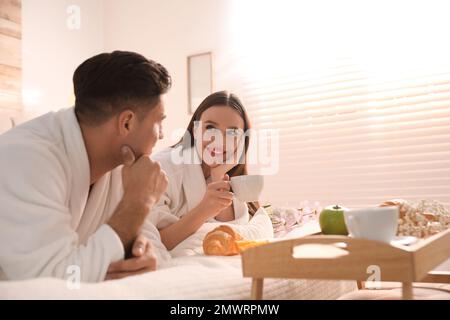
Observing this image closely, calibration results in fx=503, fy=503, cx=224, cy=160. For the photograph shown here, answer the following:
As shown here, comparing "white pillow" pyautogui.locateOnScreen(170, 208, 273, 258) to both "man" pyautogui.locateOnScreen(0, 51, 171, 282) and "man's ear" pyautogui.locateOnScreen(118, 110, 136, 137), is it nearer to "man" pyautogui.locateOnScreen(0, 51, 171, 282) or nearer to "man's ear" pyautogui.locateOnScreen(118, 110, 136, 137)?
"man" pyautogui.locateOnScreen(0, 51, 171, 282)

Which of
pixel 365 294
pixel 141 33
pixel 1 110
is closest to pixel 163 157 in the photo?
pixel 365 294

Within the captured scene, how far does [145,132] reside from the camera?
1.41 metres

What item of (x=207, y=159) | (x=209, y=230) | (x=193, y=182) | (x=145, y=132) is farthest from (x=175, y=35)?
(x=145, y=132)

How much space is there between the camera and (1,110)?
123 inches

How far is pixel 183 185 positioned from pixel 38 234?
92cm

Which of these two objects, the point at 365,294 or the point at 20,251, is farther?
the point at 365,294

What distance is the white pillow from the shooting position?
167cm

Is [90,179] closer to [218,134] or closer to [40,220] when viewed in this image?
[40,220]

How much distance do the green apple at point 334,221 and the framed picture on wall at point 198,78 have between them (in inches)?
103

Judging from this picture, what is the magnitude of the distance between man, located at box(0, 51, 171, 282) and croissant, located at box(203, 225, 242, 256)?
0.49ft

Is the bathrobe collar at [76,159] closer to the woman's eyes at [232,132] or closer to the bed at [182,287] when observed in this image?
the bed at [182,287]

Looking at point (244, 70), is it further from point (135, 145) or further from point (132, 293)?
point (132, 293)

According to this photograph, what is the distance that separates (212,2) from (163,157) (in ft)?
6.89

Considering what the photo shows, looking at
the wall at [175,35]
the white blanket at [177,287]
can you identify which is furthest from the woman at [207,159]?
the wall at [175,35]
